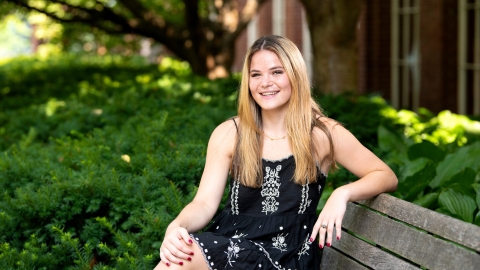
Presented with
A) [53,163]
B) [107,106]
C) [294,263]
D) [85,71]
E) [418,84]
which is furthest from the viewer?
[85,71]

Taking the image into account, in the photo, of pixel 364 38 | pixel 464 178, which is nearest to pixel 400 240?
pixel 464 178

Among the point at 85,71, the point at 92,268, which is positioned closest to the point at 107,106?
the point at 92,268

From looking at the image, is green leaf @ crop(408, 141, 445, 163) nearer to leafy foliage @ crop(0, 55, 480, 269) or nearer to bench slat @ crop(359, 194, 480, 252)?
leafy foliage @ crop(0, 55, 480, 269)

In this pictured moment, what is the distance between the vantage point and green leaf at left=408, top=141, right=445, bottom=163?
4891 mm

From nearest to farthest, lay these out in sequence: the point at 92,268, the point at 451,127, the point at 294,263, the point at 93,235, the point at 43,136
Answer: the point at 294,263 → the point at 92,268 → the point at 93,235 → the point at 451,127 → the point at 43,136

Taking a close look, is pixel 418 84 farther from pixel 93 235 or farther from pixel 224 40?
pixel 93 235

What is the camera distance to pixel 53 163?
4.86 m

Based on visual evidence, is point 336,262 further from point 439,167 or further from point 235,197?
point 439,167

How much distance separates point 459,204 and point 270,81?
132cm

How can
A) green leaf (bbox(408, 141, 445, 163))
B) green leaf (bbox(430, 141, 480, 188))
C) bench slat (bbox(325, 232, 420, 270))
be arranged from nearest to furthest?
bench slat (bbox(325, 232, 420, 270)) → green leaf (bbox(430, 141, 480, 188)) → green leaf (bbox(408, 141, 445, 163))

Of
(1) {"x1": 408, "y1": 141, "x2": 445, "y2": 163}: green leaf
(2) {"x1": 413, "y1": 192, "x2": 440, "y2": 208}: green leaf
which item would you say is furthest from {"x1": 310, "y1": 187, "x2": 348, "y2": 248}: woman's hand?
(1) {"x1": 408, "y1": 141, "x2": 445, "y2": 163}: green leaf

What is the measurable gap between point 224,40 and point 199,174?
7746 millimetres

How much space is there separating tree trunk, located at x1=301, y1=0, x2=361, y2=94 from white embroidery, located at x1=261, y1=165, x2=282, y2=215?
4.37m

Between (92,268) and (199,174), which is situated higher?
(199,174)
